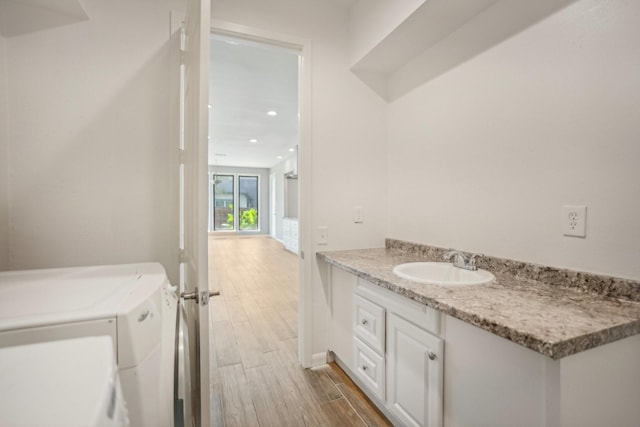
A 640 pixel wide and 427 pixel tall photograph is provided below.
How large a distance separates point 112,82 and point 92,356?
1.51 metres

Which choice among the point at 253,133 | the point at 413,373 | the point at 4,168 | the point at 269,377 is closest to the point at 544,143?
the point at 413,373

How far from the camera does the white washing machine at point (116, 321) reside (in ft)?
2.28

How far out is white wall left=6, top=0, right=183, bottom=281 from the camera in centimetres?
138

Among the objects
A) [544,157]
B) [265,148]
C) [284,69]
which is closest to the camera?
[544,157]

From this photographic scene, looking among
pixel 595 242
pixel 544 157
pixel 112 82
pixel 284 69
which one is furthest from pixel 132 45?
pixel 595 242

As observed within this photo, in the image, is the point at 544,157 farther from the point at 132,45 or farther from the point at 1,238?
the point at 1,238

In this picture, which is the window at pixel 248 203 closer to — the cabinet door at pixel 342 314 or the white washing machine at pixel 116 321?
the cabinet door at pixel 342 314

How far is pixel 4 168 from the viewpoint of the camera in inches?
52.8

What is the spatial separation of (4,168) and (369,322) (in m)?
1.96

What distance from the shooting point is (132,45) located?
61.0 inches

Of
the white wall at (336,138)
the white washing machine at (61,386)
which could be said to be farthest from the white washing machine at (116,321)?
the white wall at (336,138)

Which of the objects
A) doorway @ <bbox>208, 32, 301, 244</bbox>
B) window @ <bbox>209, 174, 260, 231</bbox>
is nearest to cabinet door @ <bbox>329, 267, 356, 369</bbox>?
doorway @ <bbox>208, 32, 301, 244</bbox>

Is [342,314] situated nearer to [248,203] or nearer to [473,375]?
[473,375]

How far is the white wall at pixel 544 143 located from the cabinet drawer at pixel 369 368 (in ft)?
2.56
